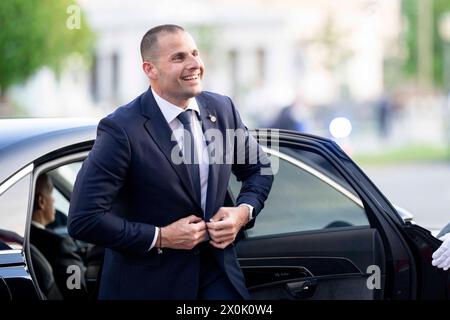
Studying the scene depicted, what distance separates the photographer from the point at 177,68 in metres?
3.29

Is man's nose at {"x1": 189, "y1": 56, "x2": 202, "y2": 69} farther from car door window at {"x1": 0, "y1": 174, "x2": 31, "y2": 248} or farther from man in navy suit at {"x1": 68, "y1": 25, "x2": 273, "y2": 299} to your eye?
car door window at {"x1": 0, "y1": 174, "x2": 31, "y2": 248}

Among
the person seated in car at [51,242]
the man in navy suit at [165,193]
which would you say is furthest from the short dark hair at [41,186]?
the man in navy suit at [165,193]

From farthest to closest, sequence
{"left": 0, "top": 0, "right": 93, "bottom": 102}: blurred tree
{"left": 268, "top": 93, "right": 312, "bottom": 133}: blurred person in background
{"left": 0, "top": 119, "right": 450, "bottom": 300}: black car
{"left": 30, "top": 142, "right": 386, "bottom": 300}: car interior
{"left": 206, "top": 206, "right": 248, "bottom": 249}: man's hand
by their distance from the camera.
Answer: {"left": 0, "top": 0, "right": 93, "bottom": 102}: blurred tree < {"left": 268, "top": 93, "right": 312, "bottom": 133}: blurred person in background < {"left": 30, "top": 142, "right": 386, "bottom": 300}: car interior < {"left": 0, "top": 119, "right": 450, "bottom": 300}: black car < {"left": 206, "top": 206, "right": 248, "bottom": 249}: man's hand

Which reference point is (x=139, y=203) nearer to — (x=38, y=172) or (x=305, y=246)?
(x=38, y=172)

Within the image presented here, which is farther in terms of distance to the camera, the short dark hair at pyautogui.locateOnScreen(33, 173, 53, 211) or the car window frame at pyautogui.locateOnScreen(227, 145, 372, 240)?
the short dark hair at pyautogui.locateOnScreen(33, 173, 53, 211)

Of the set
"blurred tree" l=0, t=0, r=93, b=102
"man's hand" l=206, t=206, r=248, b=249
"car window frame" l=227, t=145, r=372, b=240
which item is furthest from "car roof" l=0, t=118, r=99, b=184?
"blurred tree" l=0, t=0, r=93, b=102

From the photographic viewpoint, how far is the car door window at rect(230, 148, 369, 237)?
159 inches

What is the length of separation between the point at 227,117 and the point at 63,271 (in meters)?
1.67

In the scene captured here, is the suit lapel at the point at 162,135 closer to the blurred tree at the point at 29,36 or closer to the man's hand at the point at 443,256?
the man's hand at the point at 443,256

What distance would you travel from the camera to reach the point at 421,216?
1309 cm

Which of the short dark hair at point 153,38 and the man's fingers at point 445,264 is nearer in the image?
the short dark hair at point 153,38

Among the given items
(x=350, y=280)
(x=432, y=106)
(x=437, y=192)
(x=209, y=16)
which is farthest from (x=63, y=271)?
(x=209, y=16)

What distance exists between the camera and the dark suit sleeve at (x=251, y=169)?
3.47 m

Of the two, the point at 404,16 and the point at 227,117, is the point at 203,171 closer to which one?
the point at 227,117
